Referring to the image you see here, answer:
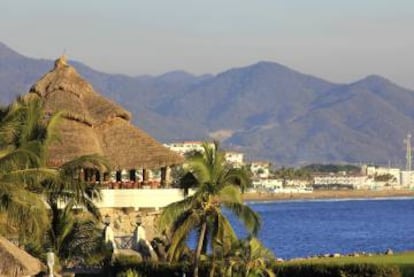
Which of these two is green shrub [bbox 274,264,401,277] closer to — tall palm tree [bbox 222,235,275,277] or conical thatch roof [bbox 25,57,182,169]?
tall palm tree [bbox 222,235,275,277]

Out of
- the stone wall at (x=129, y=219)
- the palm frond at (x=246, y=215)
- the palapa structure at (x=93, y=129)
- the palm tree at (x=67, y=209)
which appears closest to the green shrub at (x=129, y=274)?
the palm tree at (x=67, y=209)

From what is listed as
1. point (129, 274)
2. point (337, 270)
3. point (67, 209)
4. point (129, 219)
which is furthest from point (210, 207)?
point (129, 219)

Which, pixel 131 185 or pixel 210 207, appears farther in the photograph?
pixel 131 185

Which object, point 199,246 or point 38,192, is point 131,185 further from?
point 199,246

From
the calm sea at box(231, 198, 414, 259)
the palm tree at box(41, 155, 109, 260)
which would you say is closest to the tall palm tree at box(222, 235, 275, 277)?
the palm tree at box(41, 155, 109, 260)

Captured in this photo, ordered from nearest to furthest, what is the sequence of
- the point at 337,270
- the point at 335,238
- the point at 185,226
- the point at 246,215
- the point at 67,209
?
1. the point at 337,270
2. the point at 185,226
3. the point at 246,215
4. the point at 67,209
5. the point at 335,238

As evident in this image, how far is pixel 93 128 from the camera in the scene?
4131 cm

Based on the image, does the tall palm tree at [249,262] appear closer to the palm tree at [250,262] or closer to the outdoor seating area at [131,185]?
the palm tree at [250,262]

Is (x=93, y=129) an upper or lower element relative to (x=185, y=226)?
upper

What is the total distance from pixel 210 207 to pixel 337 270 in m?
4.01

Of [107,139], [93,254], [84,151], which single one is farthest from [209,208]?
[107,139]

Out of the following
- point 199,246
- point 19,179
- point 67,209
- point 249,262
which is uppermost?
point 19,179

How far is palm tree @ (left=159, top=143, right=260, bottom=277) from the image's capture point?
27266 mm

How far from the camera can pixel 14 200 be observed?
82.3ft
